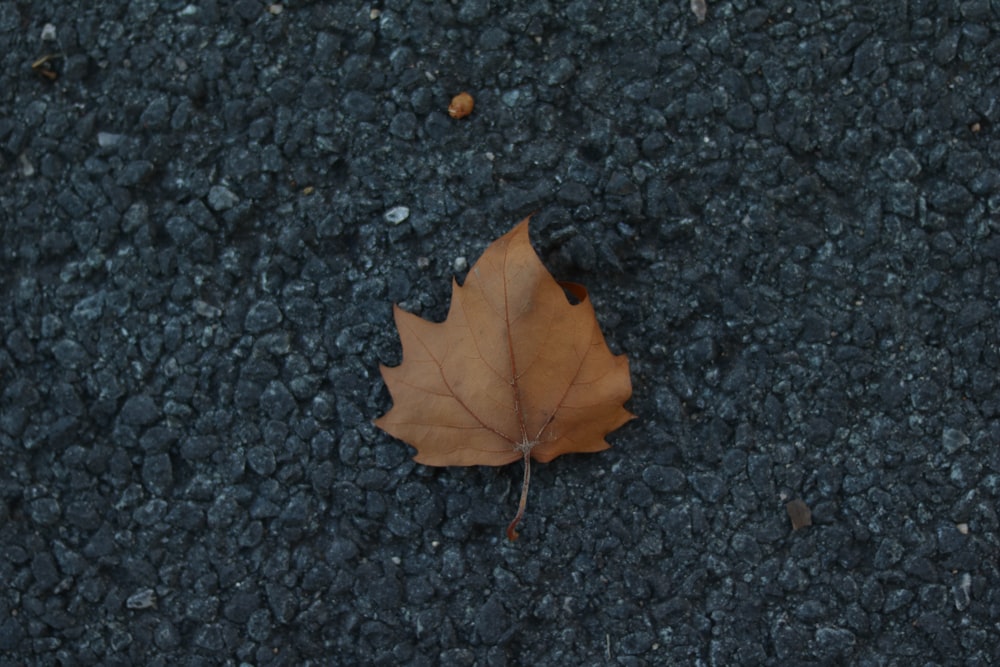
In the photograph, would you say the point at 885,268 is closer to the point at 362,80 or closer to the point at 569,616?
the point at 569,616

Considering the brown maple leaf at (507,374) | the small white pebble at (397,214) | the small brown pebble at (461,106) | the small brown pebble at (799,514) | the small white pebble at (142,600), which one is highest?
the small brown pebble at (461,106)

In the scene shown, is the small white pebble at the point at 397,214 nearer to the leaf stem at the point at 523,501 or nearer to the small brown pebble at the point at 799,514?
the leaf stem at the point at 523,501

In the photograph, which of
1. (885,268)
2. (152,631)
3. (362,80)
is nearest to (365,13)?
(362,80)

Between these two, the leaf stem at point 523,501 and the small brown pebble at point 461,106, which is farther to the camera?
the small brown pebble at point 461,106

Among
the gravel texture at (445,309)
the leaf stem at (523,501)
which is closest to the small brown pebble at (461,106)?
the gravel texture at (445,309)

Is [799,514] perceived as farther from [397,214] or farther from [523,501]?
[397,214]
